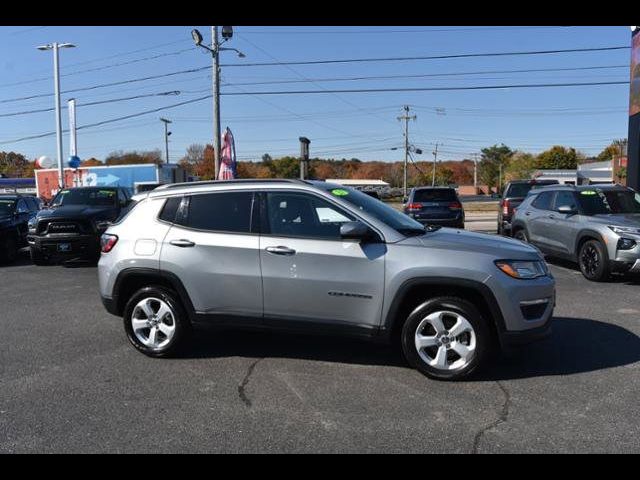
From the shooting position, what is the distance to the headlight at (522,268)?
15.0 ft

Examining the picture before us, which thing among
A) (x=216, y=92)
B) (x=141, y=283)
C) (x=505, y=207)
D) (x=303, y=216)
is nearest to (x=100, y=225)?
(x=141, y=283)

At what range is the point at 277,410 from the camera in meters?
4.14

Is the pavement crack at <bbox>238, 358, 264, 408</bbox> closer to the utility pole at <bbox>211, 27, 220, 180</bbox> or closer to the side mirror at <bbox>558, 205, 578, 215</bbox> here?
the side mirror at <bbox>558, 205, 578, 215</bbox>

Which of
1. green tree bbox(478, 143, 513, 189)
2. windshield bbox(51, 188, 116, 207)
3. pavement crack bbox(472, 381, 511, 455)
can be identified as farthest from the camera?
green tree bbox(478, 143, 513, 189)

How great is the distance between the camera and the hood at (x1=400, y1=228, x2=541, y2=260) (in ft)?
15.2

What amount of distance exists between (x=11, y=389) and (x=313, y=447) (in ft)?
9.22

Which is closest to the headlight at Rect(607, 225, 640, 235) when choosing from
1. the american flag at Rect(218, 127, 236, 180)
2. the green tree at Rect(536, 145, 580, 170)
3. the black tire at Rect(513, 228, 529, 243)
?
the black tire at Rect(513, 228, 529, 243)

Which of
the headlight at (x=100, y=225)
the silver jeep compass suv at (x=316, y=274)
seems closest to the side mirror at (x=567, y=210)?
the silver jeep compass suv at (x=316, y=274)

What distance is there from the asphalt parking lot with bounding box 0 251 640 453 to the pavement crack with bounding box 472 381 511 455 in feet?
0.05

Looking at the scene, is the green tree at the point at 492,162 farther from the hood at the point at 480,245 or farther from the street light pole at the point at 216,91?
the hood at the point at 480,245

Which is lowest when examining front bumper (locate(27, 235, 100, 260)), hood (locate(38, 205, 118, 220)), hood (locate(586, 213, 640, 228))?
front bumper (locate(27, 235, 100, 260))
